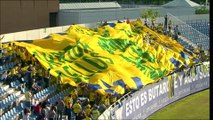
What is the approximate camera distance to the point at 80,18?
35219 mm

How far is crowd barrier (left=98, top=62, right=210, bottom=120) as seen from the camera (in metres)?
15.0

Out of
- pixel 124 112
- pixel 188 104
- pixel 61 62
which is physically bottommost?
pixel 188 104

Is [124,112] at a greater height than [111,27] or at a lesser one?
lesser

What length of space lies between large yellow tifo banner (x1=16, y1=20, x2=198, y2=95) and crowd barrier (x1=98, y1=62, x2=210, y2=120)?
481 millimetres

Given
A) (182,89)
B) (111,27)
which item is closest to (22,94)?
(182,89)

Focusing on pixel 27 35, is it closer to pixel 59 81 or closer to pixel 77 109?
pixel 59 81

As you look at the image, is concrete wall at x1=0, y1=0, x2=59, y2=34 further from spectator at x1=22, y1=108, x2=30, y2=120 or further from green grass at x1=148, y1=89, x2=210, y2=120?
spectator at x1=22, y1=108, x2=30, y2=120

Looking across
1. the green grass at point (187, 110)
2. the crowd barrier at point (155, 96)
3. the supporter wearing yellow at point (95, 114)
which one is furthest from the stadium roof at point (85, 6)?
the supporter wearing yellow at point (95, 114)

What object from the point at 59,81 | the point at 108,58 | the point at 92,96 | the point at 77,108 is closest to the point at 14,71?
the point at 59,81

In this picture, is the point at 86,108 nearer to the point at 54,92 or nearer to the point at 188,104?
the point at 54,92

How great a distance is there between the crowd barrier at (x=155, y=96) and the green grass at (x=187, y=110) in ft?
1.07

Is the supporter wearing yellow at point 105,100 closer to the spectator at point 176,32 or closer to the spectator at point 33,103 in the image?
the spectator at point 33,103

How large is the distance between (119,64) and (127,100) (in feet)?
13.6

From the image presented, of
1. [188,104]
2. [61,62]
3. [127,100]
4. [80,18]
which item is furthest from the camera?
[80,18]
